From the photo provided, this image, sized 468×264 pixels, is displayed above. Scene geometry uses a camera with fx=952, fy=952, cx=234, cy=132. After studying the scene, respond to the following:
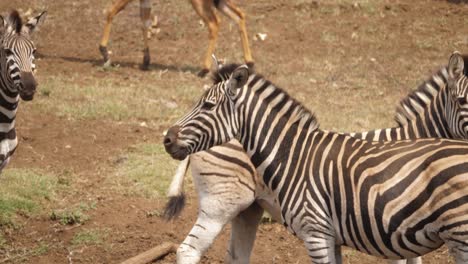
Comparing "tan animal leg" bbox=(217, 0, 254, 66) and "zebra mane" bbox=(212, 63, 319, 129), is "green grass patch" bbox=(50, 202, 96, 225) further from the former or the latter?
"tan animal leg" bbox=(217, 0, 254, 66)

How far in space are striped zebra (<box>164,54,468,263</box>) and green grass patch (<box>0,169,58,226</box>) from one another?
372 cm

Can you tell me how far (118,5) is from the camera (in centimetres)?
1741

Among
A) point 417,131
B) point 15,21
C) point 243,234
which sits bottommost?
point 243,234

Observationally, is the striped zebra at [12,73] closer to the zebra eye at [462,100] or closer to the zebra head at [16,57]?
the zebra head at [16,57]

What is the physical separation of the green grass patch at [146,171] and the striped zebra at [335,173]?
3686 mm

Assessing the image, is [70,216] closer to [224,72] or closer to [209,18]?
[224,72]

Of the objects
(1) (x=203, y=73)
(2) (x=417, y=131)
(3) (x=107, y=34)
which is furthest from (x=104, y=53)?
(2) (x=417, y=131)

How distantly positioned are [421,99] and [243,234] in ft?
6.34

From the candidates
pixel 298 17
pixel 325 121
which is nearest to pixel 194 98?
pixel 325 121

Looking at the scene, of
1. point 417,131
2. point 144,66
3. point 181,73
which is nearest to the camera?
point 417,131

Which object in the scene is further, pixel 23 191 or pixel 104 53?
pixel 104 53

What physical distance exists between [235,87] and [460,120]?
6.58 ft

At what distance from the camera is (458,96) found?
25.5 feet

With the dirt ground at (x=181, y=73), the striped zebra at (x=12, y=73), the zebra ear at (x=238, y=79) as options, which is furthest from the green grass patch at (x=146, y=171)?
the zebra ear at (x=238, y=79)
